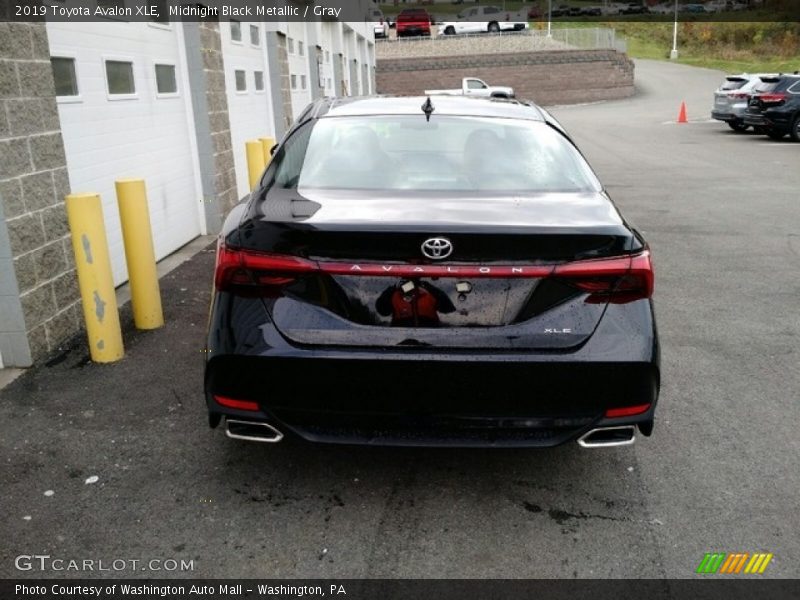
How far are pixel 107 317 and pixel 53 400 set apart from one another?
0.69 meters

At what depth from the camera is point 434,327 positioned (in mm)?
2896

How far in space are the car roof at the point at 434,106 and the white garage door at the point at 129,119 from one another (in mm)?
2598

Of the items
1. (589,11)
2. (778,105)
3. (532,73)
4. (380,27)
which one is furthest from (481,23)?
(778,105)

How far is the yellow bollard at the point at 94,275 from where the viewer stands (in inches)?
189

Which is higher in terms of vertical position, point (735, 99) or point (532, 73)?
point (532, 73)

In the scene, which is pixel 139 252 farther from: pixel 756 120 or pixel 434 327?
pixel 756 120

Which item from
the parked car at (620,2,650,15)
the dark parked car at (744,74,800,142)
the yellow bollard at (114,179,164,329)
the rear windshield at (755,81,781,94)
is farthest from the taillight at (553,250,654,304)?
the parked car at (620,2,650,15)

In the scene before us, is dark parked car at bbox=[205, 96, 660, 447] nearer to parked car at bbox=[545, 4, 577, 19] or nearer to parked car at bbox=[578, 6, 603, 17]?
parked car at bbox=[545, 4, 577, 19]

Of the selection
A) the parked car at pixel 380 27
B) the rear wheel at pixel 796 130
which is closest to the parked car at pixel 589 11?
the parked car at pixel 380 27

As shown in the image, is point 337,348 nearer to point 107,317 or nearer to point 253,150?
point 107,317

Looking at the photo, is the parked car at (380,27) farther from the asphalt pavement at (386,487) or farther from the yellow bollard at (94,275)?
the asphalt pavement at (386,487)

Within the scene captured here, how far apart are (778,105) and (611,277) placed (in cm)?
2020

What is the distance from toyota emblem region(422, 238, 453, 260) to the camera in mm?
2832
